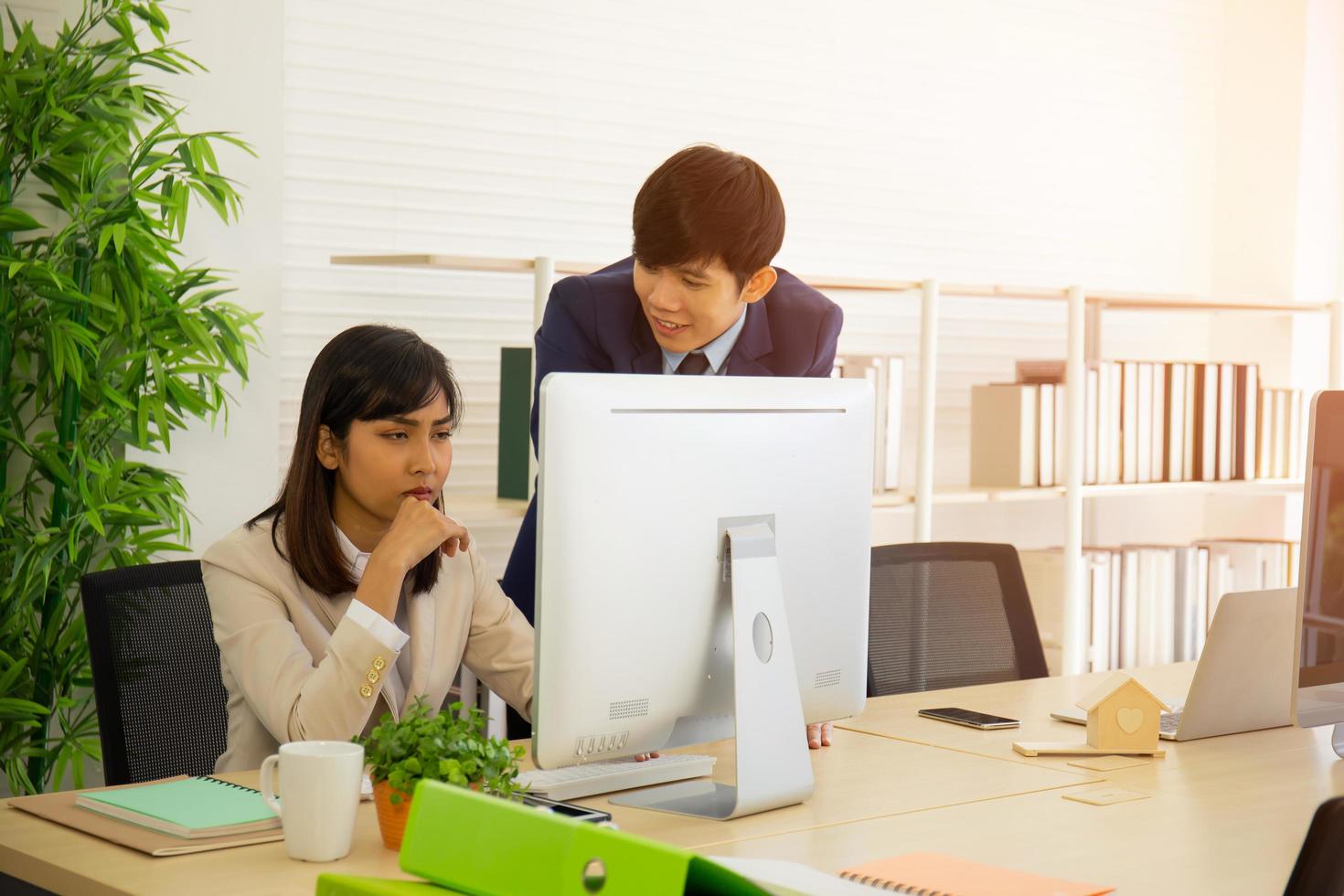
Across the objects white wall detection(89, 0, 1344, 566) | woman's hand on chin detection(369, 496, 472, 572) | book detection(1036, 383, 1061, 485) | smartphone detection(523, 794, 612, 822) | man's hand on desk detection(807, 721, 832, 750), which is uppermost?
white wall detection(89, 0, 1344, 566)

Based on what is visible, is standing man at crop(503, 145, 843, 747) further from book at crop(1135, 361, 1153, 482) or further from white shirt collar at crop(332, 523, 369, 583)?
book at crop(1135, 361, 1153, 482)

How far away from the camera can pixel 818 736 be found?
188cm

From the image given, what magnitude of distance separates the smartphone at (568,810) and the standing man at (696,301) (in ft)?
1.49

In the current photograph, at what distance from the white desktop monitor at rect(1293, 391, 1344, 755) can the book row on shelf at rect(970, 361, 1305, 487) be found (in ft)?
6.66

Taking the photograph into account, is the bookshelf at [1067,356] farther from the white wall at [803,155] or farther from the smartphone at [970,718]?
the smartphone at [970,718]

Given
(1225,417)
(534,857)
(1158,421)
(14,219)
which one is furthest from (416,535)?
(1225,417)

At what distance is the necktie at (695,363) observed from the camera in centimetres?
220

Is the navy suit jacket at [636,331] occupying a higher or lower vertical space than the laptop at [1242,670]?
higher

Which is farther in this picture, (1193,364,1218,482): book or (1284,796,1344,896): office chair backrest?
(1193,364,1218,482): book

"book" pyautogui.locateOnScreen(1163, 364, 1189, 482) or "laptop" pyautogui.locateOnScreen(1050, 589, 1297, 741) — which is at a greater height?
"book" pyautogui.locateOnScreen(1163, 364, 1189, 482)

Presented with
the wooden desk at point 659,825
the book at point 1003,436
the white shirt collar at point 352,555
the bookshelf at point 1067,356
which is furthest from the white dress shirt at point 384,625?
the book at point 1003,436

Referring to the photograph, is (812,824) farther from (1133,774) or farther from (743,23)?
(743,23)

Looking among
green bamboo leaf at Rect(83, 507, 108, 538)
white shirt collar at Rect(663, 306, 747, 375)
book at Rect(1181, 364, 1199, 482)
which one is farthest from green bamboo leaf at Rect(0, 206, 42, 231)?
book at Rect(1181, 364, 1199, 482)

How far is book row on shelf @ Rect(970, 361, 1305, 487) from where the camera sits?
3906 mm
